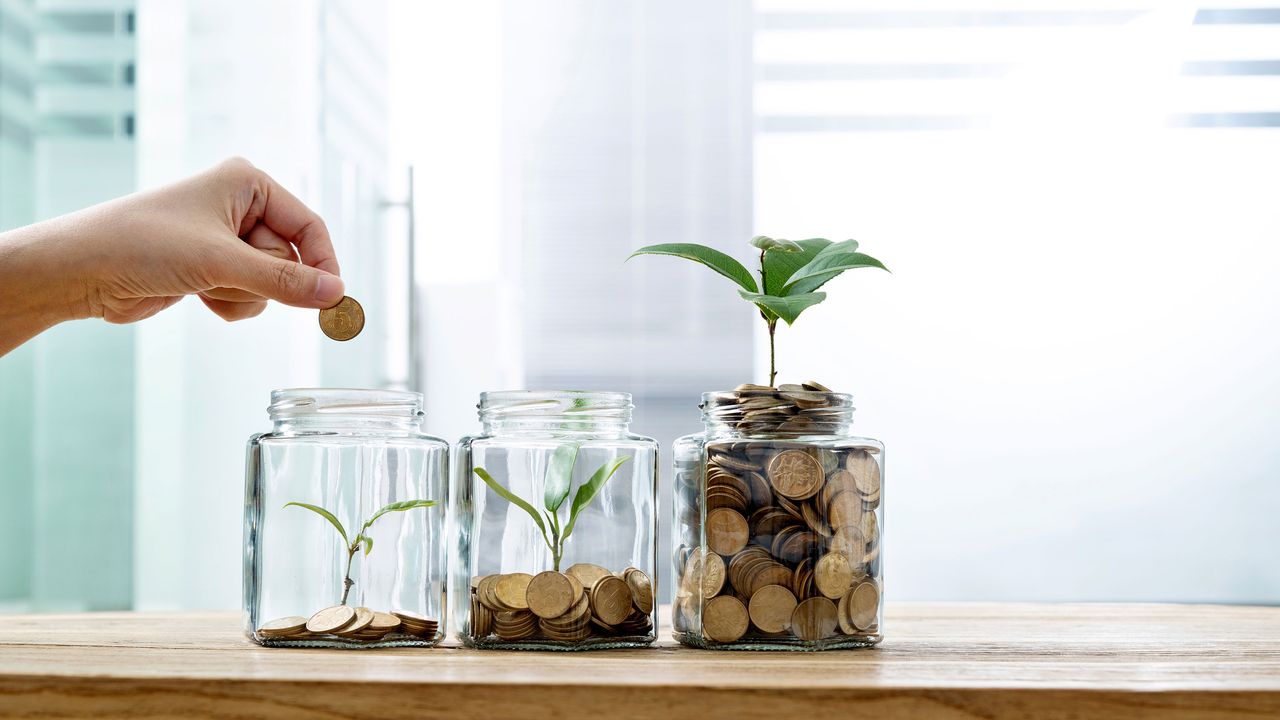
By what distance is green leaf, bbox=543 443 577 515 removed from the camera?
0.64 metres

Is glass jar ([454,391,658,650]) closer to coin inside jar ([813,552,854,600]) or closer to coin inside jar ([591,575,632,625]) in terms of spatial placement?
coin inside jar ([591,575,632,625])

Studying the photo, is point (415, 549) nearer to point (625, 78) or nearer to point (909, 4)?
point (625, 78)

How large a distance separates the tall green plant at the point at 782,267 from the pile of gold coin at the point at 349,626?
286 millimetres

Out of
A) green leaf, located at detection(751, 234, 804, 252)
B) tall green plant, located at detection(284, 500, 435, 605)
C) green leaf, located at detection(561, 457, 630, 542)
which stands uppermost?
green leaf, located at detection(751, 234, 804, 252)

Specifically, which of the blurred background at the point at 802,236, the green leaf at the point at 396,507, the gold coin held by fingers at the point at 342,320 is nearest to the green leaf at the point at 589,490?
the green leaf at the point at 396,507

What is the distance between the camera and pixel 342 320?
2.49ft

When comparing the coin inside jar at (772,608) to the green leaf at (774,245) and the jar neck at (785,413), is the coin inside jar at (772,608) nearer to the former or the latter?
the jar neck at (785,413)

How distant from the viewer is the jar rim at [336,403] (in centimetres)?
65

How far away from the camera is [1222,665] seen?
1.82 ft

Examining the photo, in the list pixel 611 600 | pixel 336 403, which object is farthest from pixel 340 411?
pixel 611 600

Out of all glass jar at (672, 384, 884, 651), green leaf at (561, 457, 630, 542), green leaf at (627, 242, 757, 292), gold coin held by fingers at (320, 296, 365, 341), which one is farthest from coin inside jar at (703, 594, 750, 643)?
gold coin held by fingers at (320, 296, 365, 341)

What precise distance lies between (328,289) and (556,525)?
0.27 m

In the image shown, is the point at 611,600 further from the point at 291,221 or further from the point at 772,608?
the point at 291,221

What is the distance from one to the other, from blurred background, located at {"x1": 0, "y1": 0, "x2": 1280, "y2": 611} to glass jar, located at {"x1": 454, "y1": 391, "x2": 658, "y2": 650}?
4.49 feet
